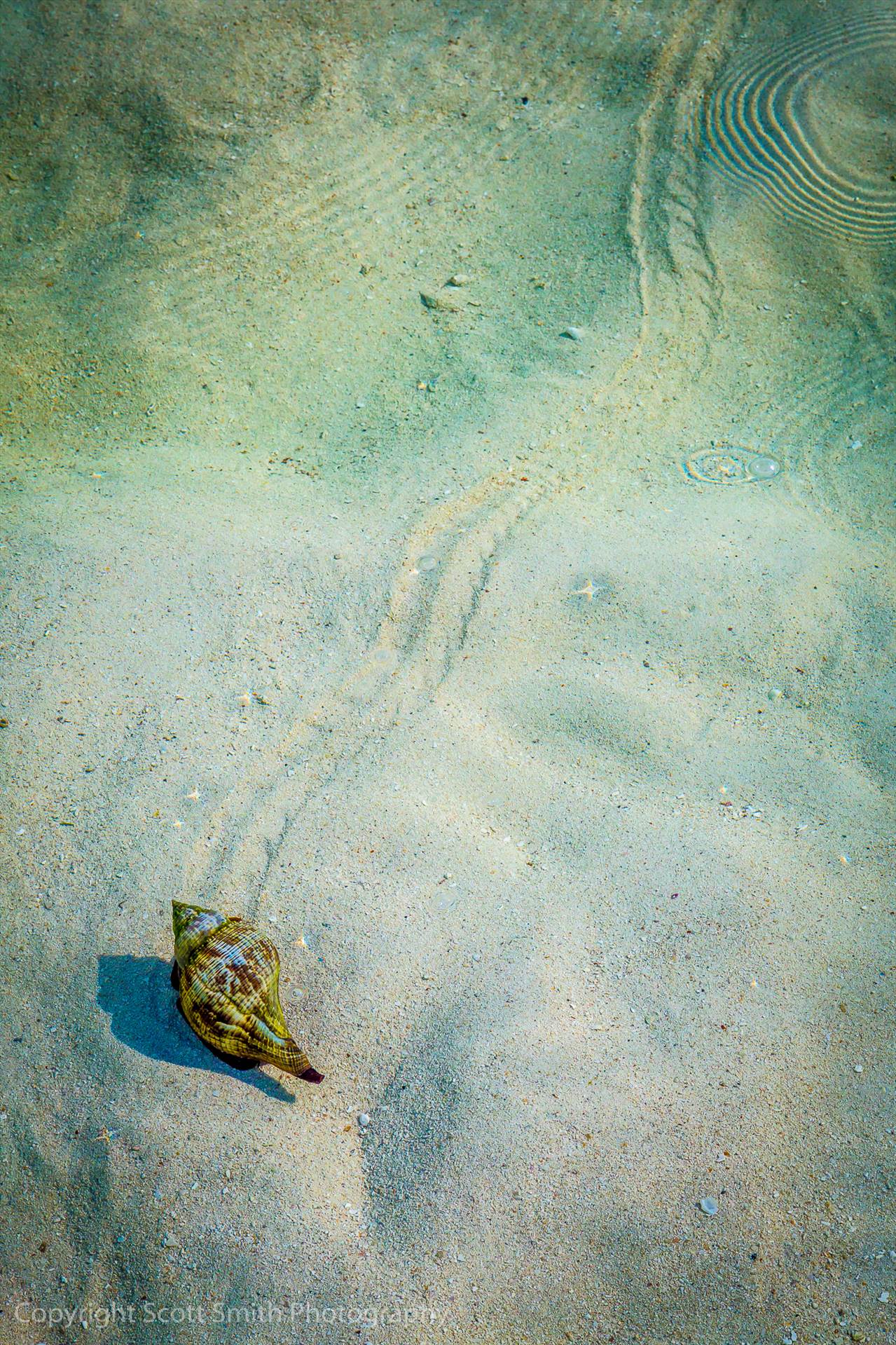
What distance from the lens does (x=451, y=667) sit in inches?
158

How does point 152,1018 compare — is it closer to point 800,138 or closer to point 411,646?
point 411,646

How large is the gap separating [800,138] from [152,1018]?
6681 millimetres

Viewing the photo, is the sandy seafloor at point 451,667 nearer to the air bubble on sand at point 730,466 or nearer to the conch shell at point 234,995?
the air bubble on sand at point 730,466

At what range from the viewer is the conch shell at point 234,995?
2.66 m

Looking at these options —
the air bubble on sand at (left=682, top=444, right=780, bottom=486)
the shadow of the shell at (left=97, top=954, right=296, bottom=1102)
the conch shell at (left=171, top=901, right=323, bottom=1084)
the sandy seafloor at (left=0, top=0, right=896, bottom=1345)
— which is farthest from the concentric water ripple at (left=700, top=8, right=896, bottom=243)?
the shadow of the shell at (left=97, top=954, right=296, bottom=1102)

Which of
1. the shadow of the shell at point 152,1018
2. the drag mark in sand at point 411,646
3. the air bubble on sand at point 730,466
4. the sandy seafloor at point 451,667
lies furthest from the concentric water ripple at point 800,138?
the shadow of the shell at point 152,1018

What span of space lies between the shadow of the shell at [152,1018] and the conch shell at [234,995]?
99 millimetres

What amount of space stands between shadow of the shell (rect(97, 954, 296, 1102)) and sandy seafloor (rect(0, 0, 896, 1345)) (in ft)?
0.05

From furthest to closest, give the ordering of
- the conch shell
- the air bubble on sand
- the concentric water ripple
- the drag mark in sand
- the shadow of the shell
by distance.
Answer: the concentric water ripple
the air bubble on sand
the drag mark in sand
the shadow of the shell
the conch shell

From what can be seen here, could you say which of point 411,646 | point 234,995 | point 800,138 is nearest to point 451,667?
point 411,646

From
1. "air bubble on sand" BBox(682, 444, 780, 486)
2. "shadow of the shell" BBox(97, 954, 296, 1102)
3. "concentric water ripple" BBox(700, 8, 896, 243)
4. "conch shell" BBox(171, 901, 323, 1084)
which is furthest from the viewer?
"concentric water ripple" BBox(700, 8, 896, 243)

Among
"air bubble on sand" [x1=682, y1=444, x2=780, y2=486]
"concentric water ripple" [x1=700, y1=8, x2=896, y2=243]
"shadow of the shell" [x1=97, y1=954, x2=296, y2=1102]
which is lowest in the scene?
"shadow of the shell" [x1=97, y1=954, x2=296, y2=1102]

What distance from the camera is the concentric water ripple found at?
5.76 metres

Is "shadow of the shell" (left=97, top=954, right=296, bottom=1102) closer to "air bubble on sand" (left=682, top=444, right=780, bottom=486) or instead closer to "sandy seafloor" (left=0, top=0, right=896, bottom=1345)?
"sandy seafloor" (left=0, top=0, right=896, bottom=1345)
